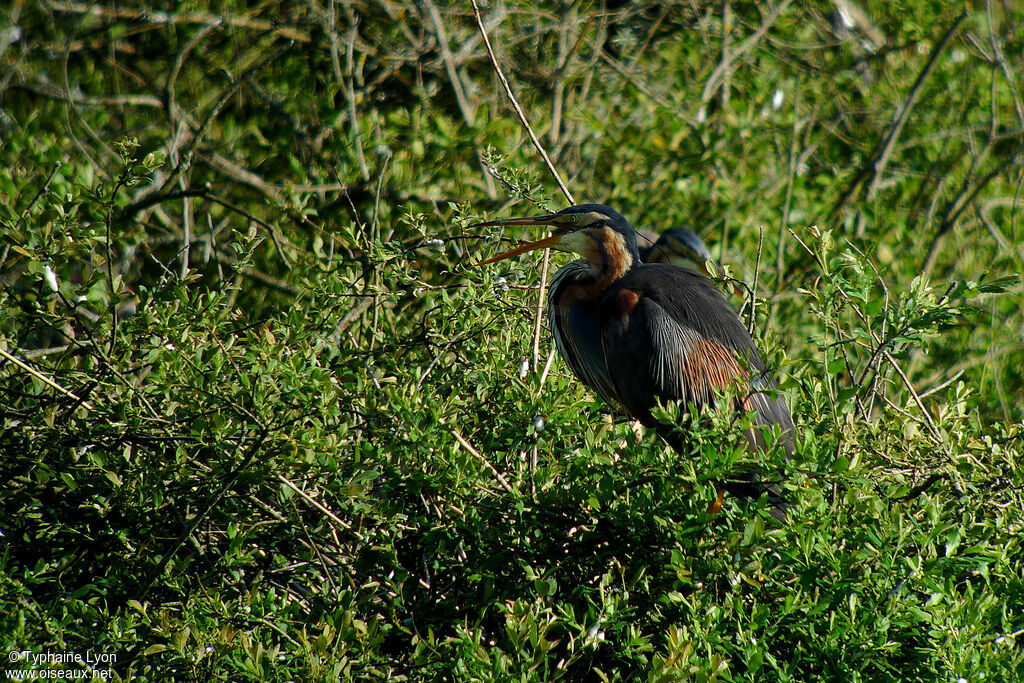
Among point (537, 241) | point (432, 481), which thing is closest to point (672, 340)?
point (537, 241)

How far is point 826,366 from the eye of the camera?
211 centimetres

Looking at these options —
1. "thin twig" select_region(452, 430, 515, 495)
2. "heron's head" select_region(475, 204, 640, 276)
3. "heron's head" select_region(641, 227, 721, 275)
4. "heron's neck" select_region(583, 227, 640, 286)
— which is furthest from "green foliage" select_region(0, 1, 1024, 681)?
"heron's head" select_region(641, 227, 721, 275)

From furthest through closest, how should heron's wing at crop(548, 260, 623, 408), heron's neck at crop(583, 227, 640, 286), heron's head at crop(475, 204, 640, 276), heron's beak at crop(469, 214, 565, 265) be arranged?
1. heron's wing at crop(548, 260, 623, 408)
2. heron's neck at crop(583, 227, 640, 286)
3. heron's head at crop(475, 204, 640, 276)
4. heron's beak at crop(469, 214, 565, 265)

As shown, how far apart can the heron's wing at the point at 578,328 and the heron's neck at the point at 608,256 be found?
0.24 ft

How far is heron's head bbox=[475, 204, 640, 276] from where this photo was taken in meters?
3.30

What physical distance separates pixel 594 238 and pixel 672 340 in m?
0.48

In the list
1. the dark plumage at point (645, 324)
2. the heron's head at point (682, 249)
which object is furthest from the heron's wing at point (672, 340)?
the heron's head at point (682, 249)

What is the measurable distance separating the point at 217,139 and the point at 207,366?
2.96 metres

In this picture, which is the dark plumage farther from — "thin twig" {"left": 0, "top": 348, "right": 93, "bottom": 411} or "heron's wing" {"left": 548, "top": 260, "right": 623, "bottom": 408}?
"thin twig" {"left": 0, "top": 348, "right": 93, "bottom": 411}

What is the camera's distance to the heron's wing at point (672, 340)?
338cm

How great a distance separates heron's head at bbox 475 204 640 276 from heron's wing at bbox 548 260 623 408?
0.44 ft

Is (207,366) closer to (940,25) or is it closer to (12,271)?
(12,271)

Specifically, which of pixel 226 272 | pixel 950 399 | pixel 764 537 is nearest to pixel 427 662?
pixel 764 537

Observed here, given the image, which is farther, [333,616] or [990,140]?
[990,140]
